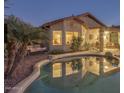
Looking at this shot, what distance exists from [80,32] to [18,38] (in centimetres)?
79

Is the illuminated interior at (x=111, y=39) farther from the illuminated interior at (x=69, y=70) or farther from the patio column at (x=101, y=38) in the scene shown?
the illuminated interior at (x=69, y=70)

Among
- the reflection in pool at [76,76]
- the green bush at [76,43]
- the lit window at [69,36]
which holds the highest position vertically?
the lit window at [69,36]

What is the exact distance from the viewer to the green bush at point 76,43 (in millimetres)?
3105

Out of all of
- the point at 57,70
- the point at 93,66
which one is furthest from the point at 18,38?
the point at 93,66

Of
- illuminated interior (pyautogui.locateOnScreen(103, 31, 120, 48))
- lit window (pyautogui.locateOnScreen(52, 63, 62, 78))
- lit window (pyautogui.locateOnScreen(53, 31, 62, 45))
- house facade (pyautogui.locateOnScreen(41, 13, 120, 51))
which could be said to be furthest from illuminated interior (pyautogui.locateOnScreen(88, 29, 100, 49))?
lit window (pyautogui.locateOnScreen(52, 63, 62, 78))

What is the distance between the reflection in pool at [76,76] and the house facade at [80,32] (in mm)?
178

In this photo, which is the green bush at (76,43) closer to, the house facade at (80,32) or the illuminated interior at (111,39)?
the house facade at (80,32)

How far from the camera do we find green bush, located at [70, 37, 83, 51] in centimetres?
311

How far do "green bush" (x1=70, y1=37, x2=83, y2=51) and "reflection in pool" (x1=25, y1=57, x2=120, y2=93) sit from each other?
0.46 ft

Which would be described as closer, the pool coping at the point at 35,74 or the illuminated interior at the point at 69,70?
the pool coping at the point at 35,74

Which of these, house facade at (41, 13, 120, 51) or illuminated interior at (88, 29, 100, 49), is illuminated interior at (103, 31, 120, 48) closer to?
house facade at (41, 13, 120, 51)

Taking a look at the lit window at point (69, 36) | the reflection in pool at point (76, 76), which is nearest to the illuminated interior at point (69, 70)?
the reflection in pool at point (76, 76)

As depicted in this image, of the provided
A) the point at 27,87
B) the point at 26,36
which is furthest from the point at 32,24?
the point at 27,87

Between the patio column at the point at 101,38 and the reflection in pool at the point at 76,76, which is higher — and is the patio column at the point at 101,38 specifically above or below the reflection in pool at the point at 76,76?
above
